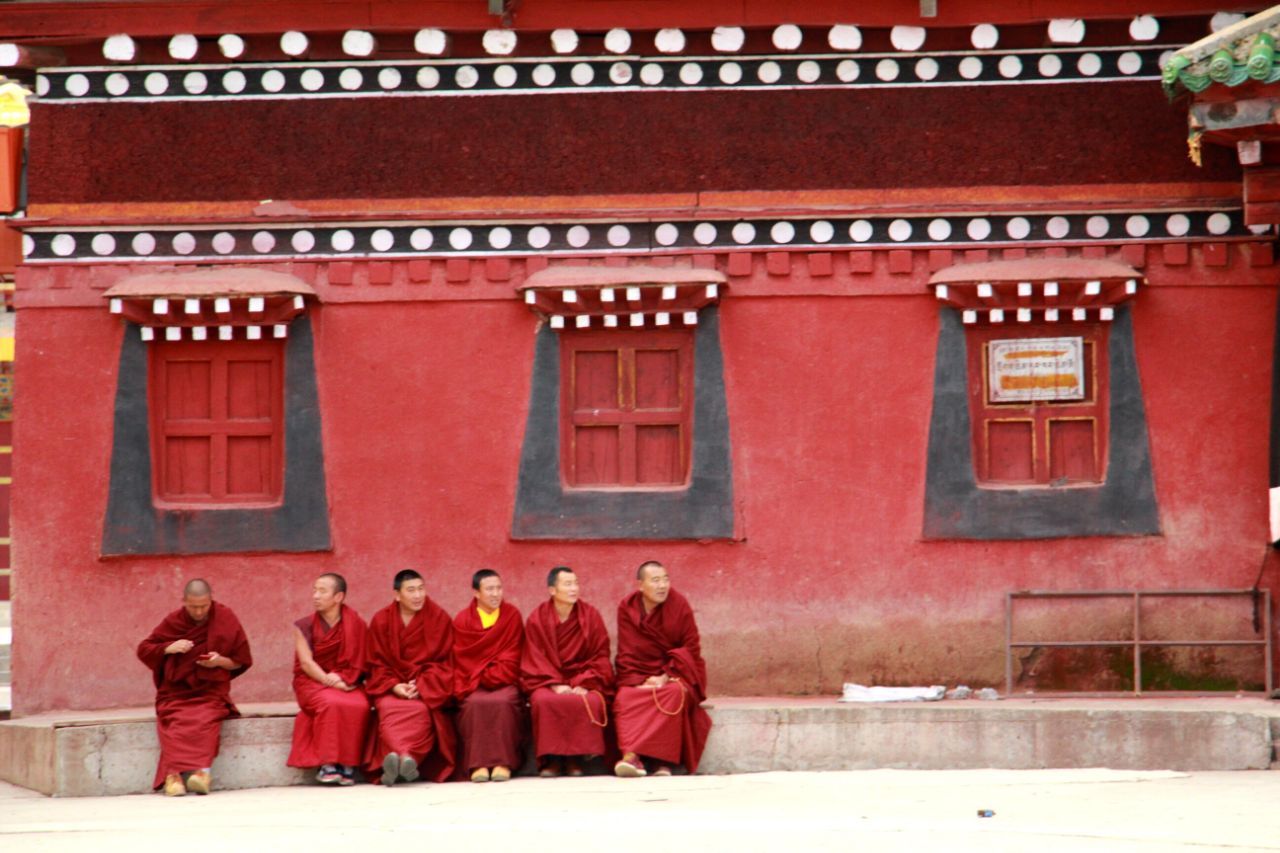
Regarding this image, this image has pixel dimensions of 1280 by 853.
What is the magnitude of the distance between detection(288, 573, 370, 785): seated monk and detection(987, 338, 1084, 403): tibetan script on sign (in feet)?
12.3

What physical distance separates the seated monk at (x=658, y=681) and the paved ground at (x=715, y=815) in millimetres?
200

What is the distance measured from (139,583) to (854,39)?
16.5 ft

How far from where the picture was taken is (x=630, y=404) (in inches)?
415

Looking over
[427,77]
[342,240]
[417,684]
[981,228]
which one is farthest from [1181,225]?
[417,684]

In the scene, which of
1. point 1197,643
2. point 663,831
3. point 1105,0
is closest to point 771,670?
point 1197,643

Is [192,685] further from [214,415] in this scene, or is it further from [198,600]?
[214,415]

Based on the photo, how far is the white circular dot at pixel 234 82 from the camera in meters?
10.7

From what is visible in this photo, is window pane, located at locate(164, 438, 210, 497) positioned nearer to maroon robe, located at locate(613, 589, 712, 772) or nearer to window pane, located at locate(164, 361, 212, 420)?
window pane, located at locate(164, 361, 212, 420)

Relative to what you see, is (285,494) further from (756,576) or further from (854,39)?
(854,39)

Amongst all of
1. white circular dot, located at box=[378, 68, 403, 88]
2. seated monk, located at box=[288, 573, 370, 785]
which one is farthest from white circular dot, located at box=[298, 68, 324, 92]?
seated monk, located at box=[288, 573, 370, 785]

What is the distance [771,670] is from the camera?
34.2 feet

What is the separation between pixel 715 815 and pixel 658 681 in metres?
1.55

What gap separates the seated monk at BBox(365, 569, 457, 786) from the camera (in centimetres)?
934

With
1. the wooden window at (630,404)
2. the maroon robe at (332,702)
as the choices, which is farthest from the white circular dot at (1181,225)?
the maroon robe at (332,702)
